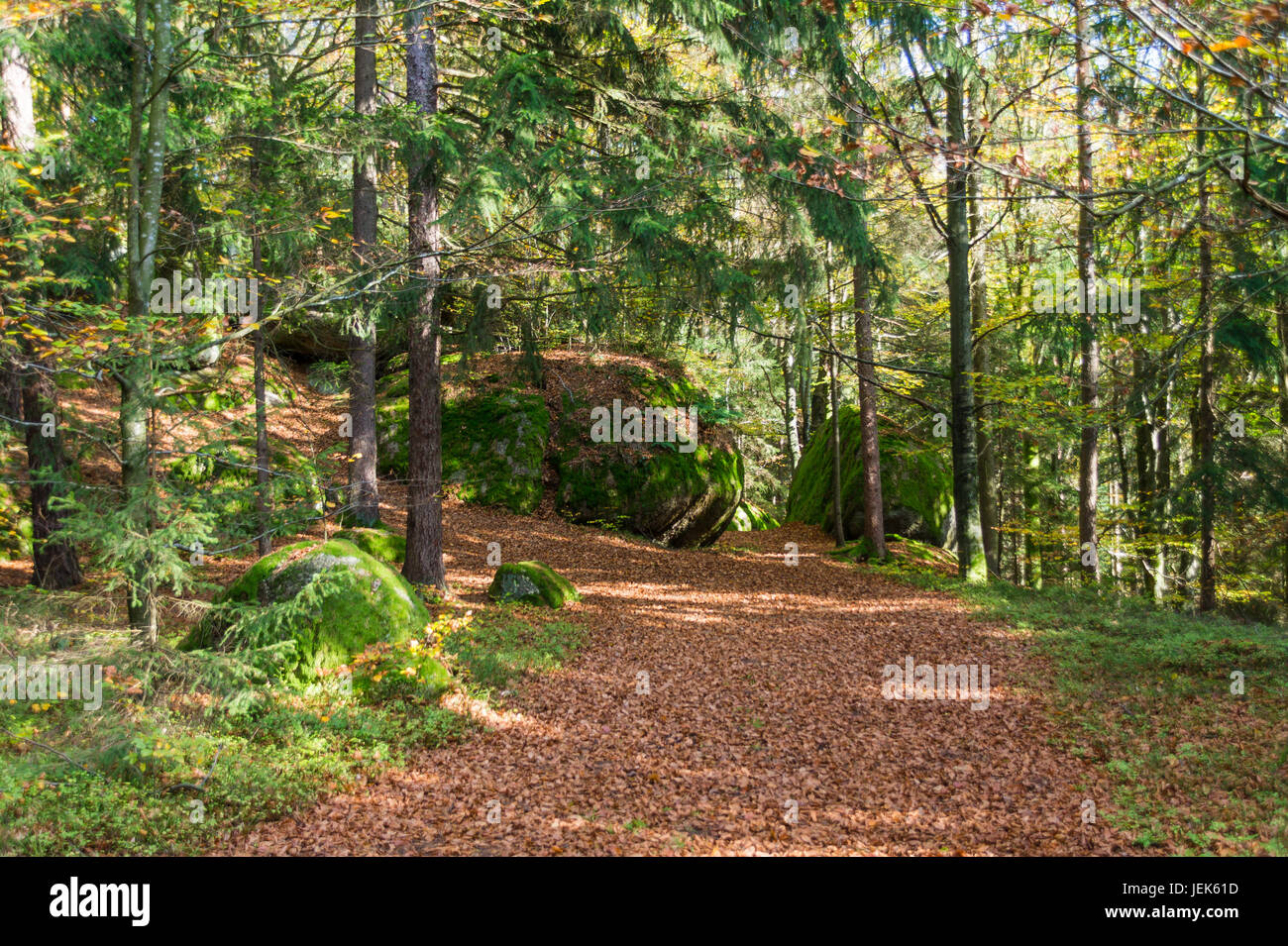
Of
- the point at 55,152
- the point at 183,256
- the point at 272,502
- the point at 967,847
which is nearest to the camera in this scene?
the point at 967,847

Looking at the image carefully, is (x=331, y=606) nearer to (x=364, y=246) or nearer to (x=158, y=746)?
(x=158, y=746)

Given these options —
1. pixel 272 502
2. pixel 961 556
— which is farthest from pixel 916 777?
pixel 961 556

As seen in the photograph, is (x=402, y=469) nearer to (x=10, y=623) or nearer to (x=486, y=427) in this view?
(x=486, y=427)

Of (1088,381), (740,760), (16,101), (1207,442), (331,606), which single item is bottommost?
(740,760)

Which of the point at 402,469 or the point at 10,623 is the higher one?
the point at 402,469

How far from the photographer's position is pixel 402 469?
15266mm

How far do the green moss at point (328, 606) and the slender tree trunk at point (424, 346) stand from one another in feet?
5.60

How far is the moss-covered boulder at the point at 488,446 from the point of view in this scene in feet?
49.8

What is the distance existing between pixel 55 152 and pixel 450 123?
3.85 m

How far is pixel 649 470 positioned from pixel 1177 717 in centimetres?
1028

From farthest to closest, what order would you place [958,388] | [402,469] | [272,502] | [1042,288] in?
1. [402,469]
2. [1042,288]
3. [958,388]
4. [272,502]

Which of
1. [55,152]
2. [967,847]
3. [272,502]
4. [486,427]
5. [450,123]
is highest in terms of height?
[450,123]

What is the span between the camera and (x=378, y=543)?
11.0m

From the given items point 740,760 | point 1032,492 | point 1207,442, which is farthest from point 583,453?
point 1032,492
